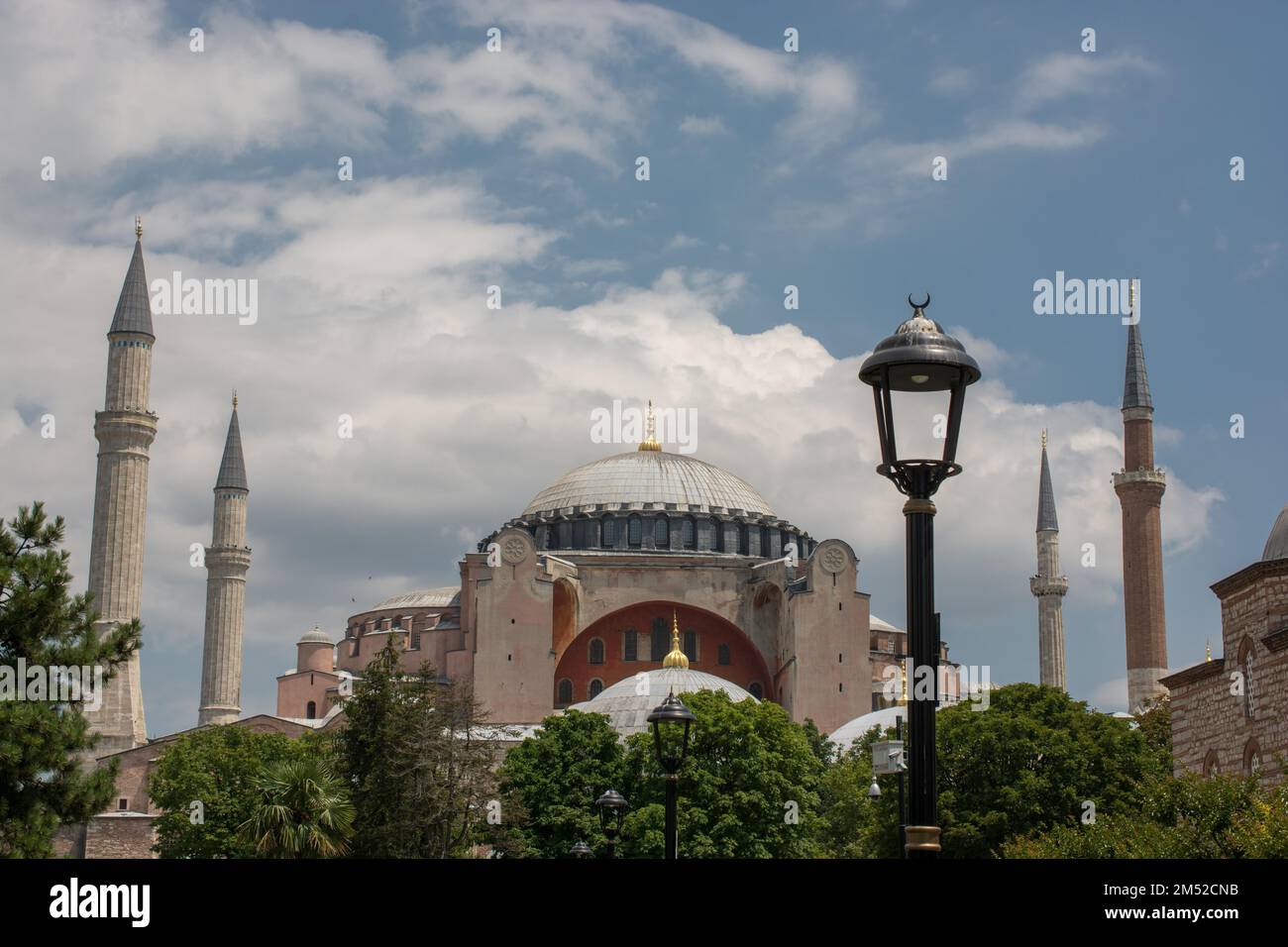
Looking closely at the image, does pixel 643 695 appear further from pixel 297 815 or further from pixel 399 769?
pixel 297 815

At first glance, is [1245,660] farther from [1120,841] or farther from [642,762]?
[642,762]

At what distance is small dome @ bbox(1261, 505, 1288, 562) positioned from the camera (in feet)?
87.6

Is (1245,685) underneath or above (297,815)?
above

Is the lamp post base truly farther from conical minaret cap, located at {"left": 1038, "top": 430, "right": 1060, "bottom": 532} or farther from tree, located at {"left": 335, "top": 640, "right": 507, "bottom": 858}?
conical minaret cap, located at {"left": 1038, "top": 430, "right": 1060, "bottom": 532}

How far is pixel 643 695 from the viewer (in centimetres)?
5322

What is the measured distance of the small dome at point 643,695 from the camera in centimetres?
5144

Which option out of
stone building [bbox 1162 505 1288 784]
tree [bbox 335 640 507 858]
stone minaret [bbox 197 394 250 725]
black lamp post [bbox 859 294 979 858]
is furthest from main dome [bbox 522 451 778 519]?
black lamp post [bbox 859 294 979 858]

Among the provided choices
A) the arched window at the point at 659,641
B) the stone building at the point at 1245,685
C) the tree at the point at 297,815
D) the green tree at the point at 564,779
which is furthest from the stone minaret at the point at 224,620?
the stone building at the point at 1245,685

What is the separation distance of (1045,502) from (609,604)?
71.5 ft

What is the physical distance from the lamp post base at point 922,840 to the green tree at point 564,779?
115ft

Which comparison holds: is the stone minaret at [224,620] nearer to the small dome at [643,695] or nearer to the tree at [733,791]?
the small dome at [643,695]

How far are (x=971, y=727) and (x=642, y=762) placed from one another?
11.1 m

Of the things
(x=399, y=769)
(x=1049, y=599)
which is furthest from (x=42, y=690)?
(x=1049, y=599)

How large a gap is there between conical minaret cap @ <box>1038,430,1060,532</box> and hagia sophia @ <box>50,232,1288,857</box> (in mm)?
97
